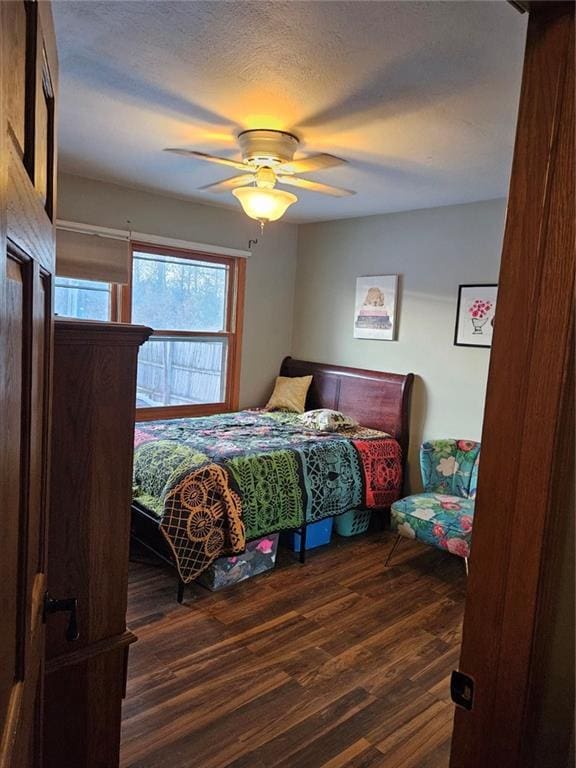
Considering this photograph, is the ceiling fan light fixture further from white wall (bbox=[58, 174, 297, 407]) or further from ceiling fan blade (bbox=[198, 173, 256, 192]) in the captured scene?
white wall (bbox=[58, 174, 297, 407])

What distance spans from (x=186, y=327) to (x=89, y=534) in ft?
10.8

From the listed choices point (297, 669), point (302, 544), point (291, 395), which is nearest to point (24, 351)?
point (297, 669)

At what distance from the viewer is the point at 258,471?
327cm

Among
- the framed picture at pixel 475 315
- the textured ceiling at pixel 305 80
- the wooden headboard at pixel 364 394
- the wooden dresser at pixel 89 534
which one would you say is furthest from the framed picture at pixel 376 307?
the wooden dresser at pixel 89 534

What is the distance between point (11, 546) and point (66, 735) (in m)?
1.13

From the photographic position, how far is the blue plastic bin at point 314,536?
372 cm

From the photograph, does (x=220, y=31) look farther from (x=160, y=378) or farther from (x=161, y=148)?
(x=160, y=378)

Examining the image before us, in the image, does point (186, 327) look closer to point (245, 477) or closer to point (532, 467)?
point (245, 477)

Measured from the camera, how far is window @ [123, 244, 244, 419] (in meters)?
4.32

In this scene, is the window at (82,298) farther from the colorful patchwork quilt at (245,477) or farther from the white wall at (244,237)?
the colorful patchwork quilt at (245,477)

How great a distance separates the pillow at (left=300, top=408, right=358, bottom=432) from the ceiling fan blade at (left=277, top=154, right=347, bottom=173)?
209 centimetres

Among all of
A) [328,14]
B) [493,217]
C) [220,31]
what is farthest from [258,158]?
[493,217]

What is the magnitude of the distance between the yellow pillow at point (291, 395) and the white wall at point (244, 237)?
26 cm

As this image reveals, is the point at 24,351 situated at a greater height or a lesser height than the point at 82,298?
lesser
